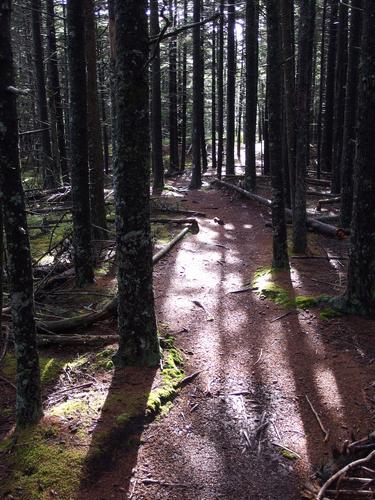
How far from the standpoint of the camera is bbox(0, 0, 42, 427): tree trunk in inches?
154

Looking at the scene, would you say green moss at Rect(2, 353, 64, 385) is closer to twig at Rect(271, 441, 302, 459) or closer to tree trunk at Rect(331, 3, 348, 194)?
twig at Rect(271, 441, 302, 459)

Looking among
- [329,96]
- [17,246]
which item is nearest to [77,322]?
[17,246]

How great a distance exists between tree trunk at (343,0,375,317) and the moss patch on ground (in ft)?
2.15

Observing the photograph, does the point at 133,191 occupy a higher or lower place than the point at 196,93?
lower

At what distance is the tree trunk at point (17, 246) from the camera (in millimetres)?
3916

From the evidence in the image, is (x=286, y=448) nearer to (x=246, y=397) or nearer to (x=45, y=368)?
(x=246, y=397)

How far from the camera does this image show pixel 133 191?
17.8ft

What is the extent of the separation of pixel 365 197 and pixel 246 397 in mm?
3634

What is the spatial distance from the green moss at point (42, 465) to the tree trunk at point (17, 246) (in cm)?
22

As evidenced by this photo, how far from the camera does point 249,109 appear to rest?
810 inches

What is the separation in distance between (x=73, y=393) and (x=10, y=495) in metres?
1.57

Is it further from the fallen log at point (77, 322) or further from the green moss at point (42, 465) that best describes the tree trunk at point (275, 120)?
the green moss at point (42, 465)

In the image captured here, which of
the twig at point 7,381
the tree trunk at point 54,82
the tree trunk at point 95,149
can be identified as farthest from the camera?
the tree trunk at point 54,82

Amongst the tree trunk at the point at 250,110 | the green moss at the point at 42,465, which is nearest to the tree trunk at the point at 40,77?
the tree trunk at the point at 250,110
